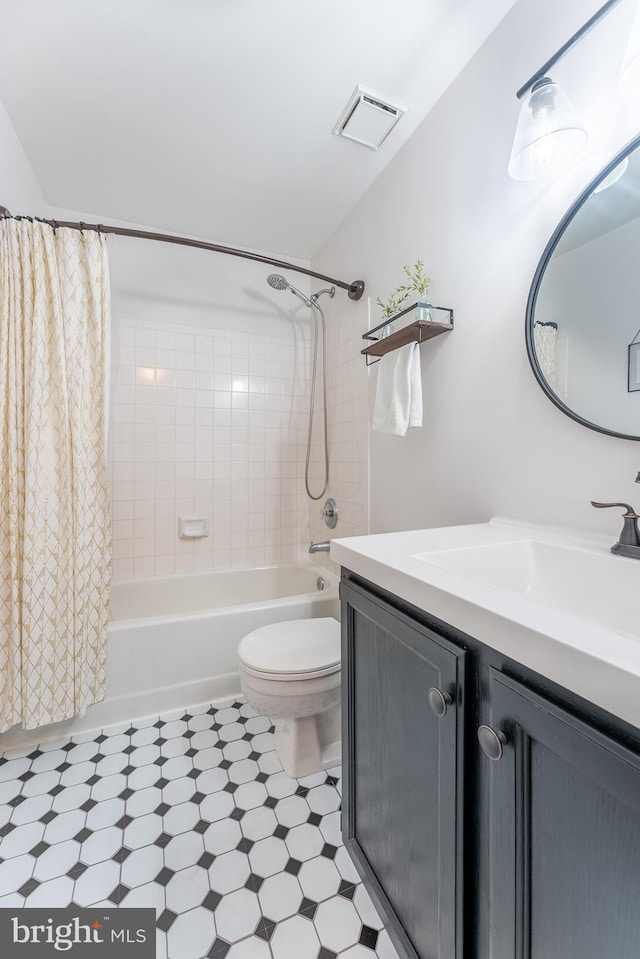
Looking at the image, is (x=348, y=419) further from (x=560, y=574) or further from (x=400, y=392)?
(x=560, y=574)

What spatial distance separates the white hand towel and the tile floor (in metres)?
1.26

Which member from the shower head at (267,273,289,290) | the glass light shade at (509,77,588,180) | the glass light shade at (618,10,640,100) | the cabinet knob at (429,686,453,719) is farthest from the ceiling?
the cabinet knob at (429,686,453,719)

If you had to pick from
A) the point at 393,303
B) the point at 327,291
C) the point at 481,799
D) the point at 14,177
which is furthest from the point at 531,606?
the point at 14,177

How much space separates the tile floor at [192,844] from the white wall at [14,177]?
6.80 ft

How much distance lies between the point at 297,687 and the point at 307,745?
0.29 m

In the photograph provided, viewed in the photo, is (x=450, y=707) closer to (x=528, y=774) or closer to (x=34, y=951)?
(x=528, y=774)

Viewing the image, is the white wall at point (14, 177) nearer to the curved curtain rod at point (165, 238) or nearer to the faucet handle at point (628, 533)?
the curved curtain rod at point (165, 238)

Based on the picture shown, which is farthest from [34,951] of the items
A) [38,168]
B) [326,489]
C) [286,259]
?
[286,259]

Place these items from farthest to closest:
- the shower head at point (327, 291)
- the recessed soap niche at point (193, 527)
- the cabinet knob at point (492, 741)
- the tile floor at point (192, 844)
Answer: the recessed soap niche at point (193, 527), the shower head at point (327, 291), the tile floor at point (192, 844), the cabinet knob at point (492, 741)

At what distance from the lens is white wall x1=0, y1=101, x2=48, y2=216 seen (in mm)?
1422

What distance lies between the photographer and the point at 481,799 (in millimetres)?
572

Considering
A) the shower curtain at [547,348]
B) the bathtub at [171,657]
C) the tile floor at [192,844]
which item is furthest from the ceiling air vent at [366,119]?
the tile floor at [192,844]

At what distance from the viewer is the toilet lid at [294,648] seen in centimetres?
130

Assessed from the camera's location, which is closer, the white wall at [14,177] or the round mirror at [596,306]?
the round mirror at [596,306]
